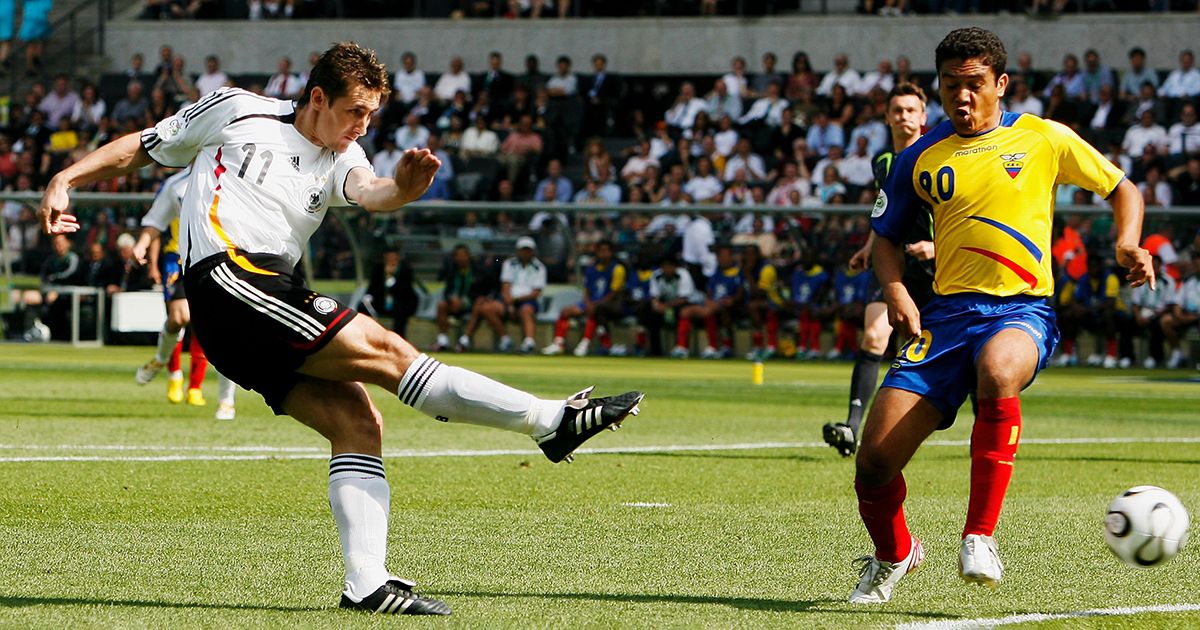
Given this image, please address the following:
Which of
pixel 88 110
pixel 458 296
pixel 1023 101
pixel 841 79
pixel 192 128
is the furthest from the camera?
pixel 88 110

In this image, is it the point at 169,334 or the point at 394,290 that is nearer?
the point at 169,334

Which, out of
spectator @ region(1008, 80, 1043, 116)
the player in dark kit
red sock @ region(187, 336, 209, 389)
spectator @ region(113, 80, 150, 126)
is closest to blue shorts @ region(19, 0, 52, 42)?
spectator @ region(113, 80, 150, 126)

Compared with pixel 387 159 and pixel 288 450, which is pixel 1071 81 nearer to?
pixel 387 159

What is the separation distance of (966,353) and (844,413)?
29.9 feet

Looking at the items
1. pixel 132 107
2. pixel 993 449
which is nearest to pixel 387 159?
pixel 132 107

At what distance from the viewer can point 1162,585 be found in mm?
6238

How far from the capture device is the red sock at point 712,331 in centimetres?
2386

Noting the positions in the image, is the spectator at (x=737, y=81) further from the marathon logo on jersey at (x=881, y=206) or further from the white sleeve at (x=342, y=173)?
the white sleeve at (x=342, y=173)

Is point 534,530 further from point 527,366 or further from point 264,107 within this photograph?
point 527,366

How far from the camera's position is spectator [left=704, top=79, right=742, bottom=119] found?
28.6 metres

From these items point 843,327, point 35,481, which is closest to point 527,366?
point 843,327

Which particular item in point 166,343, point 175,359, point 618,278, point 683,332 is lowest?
point 683,332

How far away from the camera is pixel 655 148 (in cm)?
2825

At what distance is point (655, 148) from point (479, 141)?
307 cm
